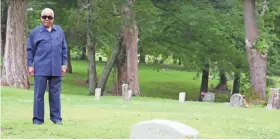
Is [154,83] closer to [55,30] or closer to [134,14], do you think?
[134,14]

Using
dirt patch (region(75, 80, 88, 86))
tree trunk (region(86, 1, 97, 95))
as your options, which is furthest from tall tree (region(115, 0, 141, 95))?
dirt patch (region(75, 80, 88, 86))

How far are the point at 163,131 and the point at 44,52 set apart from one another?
3.32 metres

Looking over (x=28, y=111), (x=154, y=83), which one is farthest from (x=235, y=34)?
(x=28, y=111)

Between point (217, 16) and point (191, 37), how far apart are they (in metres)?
2.41

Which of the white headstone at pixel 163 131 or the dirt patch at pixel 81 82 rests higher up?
the white headstone at pixel 163 131

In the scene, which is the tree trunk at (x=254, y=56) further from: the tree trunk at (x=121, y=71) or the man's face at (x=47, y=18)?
the man's face at (x=47, y=18)

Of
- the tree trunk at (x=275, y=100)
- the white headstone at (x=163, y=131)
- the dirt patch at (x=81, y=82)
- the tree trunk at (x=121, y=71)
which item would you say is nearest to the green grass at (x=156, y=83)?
the dirt patch at (x=81, y=82)

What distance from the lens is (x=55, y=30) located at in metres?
9.98

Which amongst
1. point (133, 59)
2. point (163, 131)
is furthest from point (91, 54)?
point (163, 131)

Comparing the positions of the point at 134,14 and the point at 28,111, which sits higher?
the point at 134,14

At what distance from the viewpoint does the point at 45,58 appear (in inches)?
387

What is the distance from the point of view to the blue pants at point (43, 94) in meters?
9.90

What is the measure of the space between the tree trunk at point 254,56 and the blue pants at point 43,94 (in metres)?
14.9

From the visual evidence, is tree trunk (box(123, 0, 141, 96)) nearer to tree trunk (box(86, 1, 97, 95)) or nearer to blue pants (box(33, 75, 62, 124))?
tree trunk (box(86, 1, 97, 95))
